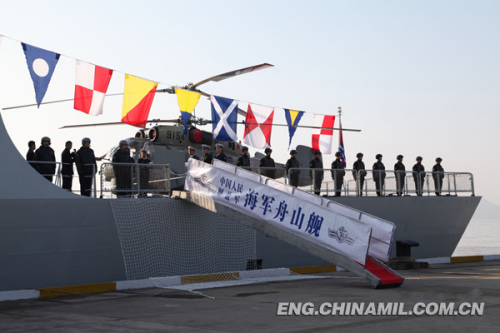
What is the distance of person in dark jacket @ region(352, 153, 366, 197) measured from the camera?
20.5m

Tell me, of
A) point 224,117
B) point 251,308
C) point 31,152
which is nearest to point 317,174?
point 224,117

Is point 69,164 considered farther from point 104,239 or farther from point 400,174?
point 400,174

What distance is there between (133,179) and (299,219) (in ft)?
15.6

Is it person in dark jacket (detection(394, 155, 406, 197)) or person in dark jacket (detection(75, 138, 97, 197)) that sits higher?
person in dark jacket (detection(75, 138, 97, 197))

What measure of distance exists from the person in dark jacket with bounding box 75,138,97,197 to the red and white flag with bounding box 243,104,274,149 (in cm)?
640

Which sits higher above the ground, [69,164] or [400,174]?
[69,164]

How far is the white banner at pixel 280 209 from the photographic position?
13.0 meters

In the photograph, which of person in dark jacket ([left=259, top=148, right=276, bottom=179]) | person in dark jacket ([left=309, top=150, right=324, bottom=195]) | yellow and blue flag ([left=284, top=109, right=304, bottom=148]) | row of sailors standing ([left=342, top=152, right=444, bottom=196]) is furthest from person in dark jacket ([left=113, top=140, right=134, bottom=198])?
row of sailors standing ([left=342, top=152, right=444, bottom=196])

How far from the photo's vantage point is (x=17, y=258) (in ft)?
43.2

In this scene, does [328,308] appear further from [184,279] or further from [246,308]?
[184,279]

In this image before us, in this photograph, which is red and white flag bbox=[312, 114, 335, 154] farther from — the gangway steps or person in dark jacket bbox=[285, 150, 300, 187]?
the gangway steps

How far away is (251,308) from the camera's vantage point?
10.2 meters

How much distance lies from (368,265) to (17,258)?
7.46 m

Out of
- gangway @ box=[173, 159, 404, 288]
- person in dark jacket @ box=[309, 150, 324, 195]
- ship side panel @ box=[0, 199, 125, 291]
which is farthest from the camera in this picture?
person in dark jacket @ box=[309, 150, 324, 195]
